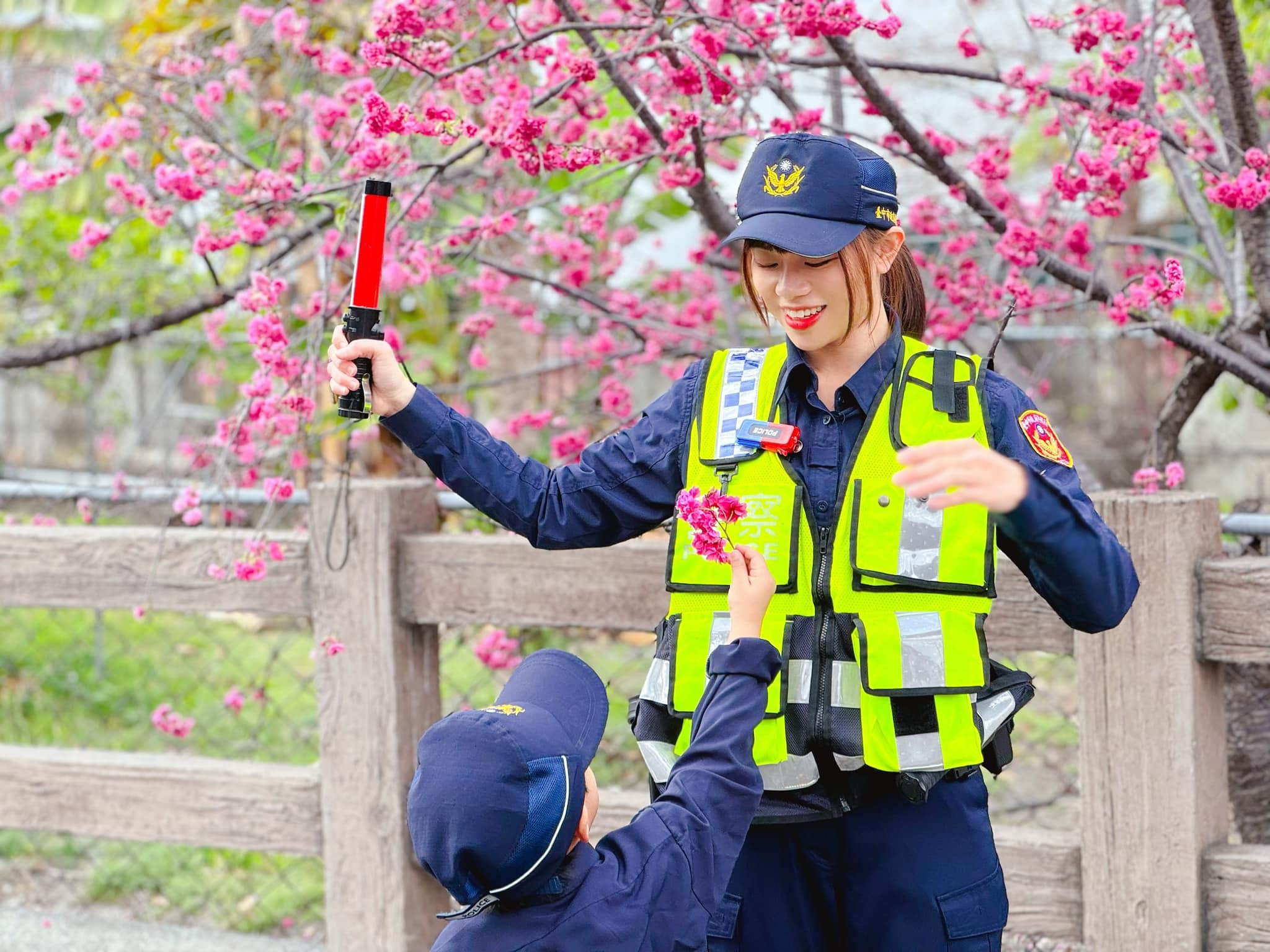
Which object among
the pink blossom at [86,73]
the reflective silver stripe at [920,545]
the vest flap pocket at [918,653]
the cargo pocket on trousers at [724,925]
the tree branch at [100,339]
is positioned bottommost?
the cargo pocket on trousers at [724,925]

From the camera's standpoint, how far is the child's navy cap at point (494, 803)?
4.87ft

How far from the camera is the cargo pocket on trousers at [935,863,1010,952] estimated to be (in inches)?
68.1

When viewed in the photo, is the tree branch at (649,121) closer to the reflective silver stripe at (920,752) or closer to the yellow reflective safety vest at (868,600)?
the yellow reflective safety vest at (868,600)

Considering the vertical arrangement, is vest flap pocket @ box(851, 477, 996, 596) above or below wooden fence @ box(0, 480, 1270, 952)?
above

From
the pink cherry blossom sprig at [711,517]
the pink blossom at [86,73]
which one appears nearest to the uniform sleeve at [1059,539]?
the pink cherry blossom sprig at [711,517]

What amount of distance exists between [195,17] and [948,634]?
5.23 meters

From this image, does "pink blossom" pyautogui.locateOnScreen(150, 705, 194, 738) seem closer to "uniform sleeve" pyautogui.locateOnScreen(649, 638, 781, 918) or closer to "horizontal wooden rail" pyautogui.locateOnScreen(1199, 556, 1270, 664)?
"uniform sleeve" pyautogui.locateOnScreen(649, 638, 781, 918)

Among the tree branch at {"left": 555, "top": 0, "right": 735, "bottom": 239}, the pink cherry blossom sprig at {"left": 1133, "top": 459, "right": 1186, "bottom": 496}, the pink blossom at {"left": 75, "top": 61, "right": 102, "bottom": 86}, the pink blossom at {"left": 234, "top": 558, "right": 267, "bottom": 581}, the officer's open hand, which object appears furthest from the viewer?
the pink blossom at {"left": 75, "top": 61, "right": 102, "bottom": 86}

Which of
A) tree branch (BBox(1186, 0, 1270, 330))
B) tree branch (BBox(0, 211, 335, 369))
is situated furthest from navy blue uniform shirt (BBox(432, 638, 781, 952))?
tree branch (BBox(0, 211, 335, 369))

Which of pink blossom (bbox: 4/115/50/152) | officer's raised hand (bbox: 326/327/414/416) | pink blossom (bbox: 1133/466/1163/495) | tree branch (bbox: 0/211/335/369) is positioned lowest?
pink blossom (bbox: 1133/466/1163/495)

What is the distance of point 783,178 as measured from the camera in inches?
70.1

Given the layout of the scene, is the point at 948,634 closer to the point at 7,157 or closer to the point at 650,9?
the point at 650,9

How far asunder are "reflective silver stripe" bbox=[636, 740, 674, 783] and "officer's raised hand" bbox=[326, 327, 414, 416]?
594mm

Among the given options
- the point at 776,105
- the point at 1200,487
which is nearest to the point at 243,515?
the point at 776,105
